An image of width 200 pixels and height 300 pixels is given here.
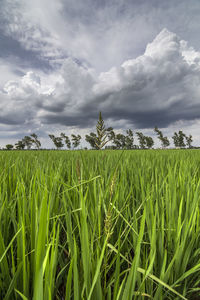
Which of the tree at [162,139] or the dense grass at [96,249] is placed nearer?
the dense grass at [96,249]

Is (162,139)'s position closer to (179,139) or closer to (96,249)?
(179,139)

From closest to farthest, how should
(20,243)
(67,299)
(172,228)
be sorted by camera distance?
1. (67,299)
2. (20,243)
3. (172,228)

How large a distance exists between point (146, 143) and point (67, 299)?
70.3 meters

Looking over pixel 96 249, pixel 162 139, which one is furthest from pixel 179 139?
pixel 96 249

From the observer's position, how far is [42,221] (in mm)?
460

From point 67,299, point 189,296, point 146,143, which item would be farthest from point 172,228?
point 146,143

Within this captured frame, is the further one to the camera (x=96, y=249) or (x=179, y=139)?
(x=179, y=139)

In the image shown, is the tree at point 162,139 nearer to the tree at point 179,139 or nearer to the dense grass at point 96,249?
the tree at point 179,139

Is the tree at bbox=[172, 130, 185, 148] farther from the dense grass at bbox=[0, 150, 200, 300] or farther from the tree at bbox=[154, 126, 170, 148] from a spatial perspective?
the dense grass at bbox=[0, 150, 200, 300]

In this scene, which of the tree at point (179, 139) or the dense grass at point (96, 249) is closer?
the dense grass at point (96, 249)

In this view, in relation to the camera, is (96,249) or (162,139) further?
(162,139)

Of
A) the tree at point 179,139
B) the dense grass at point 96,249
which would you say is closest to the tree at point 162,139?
the tree at point 179,139

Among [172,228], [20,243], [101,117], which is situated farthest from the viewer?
[101,117]

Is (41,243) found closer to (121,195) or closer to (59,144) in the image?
(121,195)
